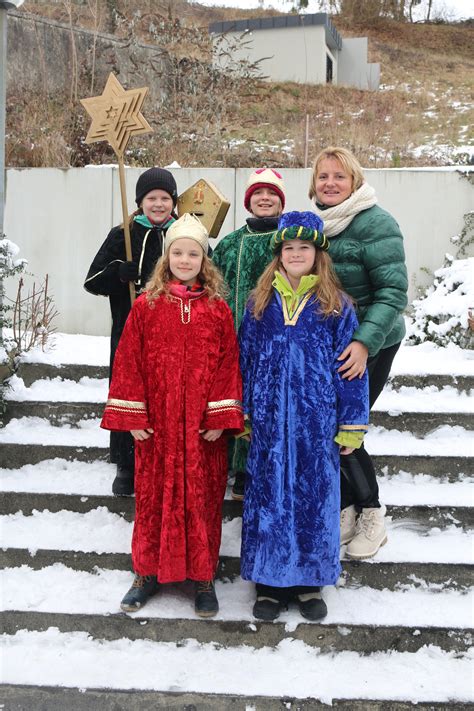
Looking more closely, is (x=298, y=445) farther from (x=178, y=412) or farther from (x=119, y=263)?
(x=119, y=263)

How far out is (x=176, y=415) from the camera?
2654 millimetres

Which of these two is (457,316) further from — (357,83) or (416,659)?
(357,83)

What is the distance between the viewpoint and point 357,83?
1783 cm

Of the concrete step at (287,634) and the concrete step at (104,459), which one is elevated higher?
the concrete step at (104,459)

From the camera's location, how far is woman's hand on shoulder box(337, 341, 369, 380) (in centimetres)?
260

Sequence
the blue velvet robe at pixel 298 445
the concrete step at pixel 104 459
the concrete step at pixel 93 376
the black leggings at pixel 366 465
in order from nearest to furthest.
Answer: the blue velvet robe at pixel 298 445, the black leggings at pixel 366 465, the concrete step at pixel 104 459, the concrete step at pixel 93 376

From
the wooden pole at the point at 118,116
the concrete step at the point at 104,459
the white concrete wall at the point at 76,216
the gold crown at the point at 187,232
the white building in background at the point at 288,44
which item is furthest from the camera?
the white building in background at the point at 288,44

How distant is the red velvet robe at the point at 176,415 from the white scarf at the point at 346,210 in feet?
2.07

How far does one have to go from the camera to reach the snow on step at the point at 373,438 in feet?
12.0

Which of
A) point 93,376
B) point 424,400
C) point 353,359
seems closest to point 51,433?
point 93,376

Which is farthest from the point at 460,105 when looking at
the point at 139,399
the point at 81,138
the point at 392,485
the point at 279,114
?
the point at 139,399

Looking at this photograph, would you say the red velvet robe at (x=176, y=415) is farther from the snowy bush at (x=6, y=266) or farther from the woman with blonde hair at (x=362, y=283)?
the snowy bush at (x=6, y=266)

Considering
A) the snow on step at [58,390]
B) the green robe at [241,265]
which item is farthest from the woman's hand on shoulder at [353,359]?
the snow on step at [58,390]

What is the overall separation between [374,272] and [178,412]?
1.04m
